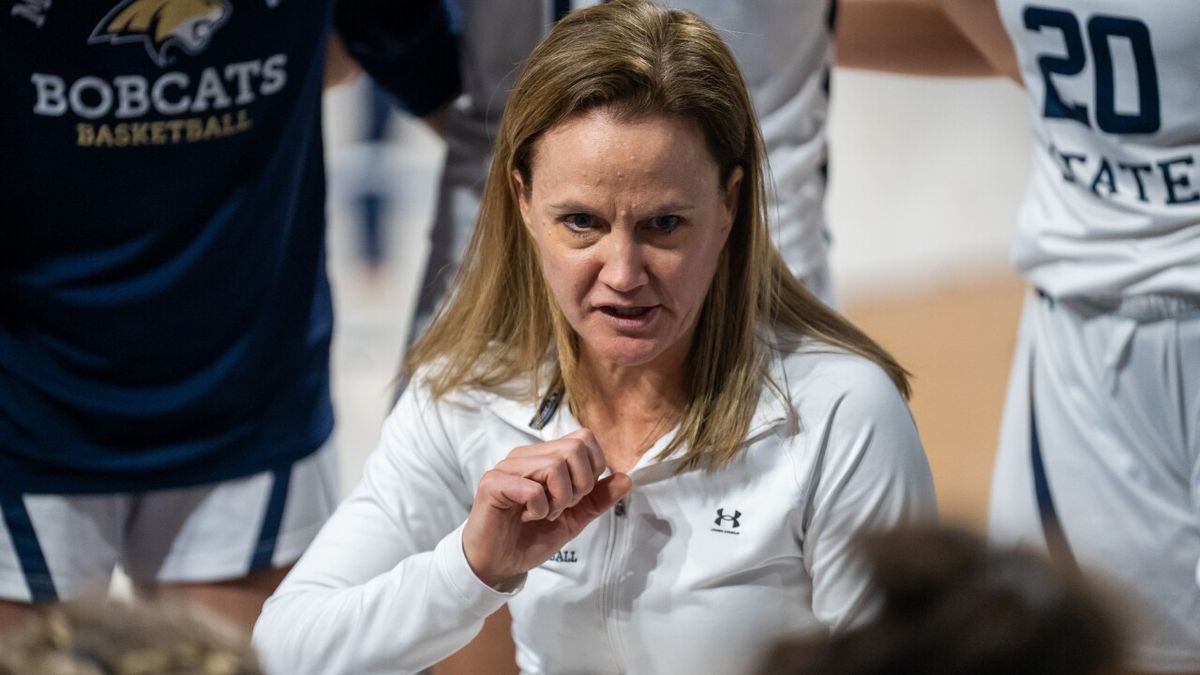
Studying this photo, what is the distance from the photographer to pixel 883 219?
23.8 ft

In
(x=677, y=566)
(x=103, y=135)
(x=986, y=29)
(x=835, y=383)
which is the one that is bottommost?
(x=677, y=566)

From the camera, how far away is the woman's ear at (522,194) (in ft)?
6.58

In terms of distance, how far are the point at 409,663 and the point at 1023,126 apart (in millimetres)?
5895

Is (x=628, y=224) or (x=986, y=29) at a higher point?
(x=986, y=29)

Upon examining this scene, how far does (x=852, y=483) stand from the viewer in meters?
1.96

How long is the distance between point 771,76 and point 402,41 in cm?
63

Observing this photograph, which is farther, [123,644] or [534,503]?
[534,503]

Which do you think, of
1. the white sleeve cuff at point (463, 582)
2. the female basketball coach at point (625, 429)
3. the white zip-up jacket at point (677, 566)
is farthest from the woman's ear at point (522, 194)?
the white sleeve cuff at point (463, 582)

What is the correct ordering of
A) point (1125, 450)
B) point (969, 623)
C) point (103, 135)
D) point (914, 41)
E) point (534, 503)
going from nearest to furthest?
point (969, 623), point (534, 503), point (103, 135), point (1125, 450), point (914, 41)

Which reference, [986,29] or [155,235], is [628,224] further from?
[986,29]

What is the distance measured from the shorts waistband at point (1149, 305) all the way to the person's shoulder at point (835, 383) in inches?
24.5

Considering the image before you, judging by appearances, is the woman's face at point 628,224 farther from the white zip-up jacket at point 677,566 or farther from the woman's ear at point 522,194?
the white zip-up jacket at point 677,566

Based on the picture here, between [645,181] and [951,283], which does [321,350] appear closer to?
[645,181]

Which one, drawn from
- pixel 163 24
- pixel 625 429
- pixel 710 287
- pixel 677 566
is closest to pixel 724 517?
pixel 677 566
